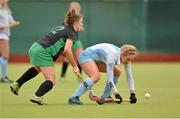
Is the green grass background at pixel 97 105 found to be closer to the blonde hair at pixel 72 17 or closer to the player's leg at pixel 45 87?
the player's leg at pixel 45 87

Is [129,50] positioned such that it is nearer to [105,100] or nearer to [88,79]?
[88,79]

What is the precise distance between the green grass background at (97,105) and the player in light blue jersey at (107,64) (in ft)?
0.73

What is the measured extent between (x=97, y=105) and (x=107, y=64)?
628 millimetres

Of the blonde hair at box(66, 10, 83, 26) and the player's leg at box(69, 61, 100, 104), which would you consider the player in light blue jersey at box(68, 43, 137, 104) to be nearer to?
the player's leg at box(69, 61, 100, 104)

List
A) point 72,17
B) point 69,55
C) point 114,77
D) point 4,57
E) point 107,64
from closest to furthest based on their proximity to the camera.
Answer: point 69,55 → point 107,64 → point 72,17 → point 114,77 → point 4,57

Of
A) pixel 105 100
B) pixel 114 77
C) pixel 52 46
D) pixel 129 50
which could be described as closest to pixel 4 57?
pixel 52 46

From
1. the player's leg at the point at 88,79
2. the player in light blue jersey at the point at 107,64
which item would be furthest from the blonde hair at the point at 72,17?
the player's leg at the point at 88,79

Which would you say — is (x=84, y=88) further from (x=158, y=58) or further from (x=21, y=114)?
(x=158, y=58)

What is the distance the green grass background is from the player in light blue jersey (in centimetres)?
22

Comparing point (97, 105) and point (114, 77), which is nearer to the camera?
point (97, 105)

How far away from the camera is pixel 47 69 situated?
1135 centimetres

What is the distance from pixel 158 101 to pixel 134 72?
24.6 ft

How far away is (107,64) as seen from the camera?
1109 centimetres

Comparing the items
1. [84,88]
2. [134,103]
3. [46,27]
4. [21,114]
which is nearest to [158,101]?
[134,103]
